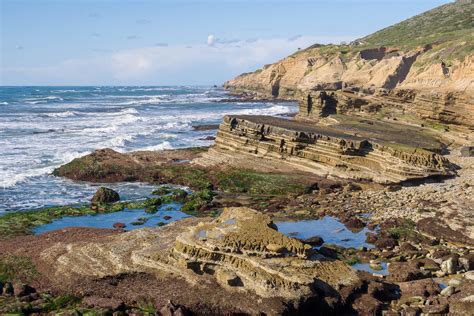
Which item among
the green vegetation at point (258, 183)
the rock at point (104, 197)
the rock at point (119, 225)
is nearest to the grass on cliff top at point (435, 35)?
the green vegetation at point (258, 183)

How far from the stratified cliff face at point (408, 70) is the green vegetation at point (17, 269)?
109 feet

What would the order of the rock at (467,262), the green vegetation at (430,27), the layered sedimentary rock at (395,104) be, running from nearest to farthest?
the rock at (467,262) < the layered sedimentary rock at (395,104) < the green vegetation at (430,27)

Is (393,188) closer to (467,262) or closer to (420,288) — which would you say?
(467,262)

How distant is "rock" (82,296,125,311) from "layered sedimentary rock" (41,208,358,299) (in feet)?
4.16

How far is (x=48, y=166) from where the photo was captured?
119ft

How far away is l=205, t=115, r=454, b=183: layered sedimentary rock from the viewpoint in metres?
28.9

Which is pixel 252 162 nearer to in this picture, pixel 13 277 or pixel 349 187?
pixel 349 187

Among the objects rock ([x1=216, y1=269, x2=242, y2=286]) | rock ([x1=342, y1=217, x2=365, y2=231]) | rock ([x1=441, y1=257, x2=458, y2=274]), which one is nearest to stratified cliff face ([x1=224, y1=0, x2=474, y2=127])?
rock ([x1=342, y1=217, x2=365, y2=231])

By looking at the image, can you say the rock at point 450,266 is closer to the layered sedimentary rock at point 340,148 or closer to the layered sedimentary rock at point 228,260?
the layered sedimentary rock at point 228,260

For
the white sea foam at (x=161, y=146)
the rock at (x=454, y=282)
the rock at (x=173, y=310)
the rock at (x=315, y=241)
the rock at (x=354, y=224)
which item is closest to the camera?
the rock at (x=173, y=310)

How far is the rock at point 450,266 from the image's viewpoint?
16.7 meters

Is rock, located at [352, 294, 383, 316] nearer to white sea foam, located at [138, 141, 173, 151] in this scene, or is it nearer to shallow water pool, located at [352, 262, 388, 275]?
shallow water pool, located at [352, 262, 388, 275]

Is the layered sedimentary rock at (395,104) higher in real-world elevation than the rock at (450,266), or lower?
higher

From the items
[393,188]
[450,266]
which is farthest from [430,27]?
[450,266]
